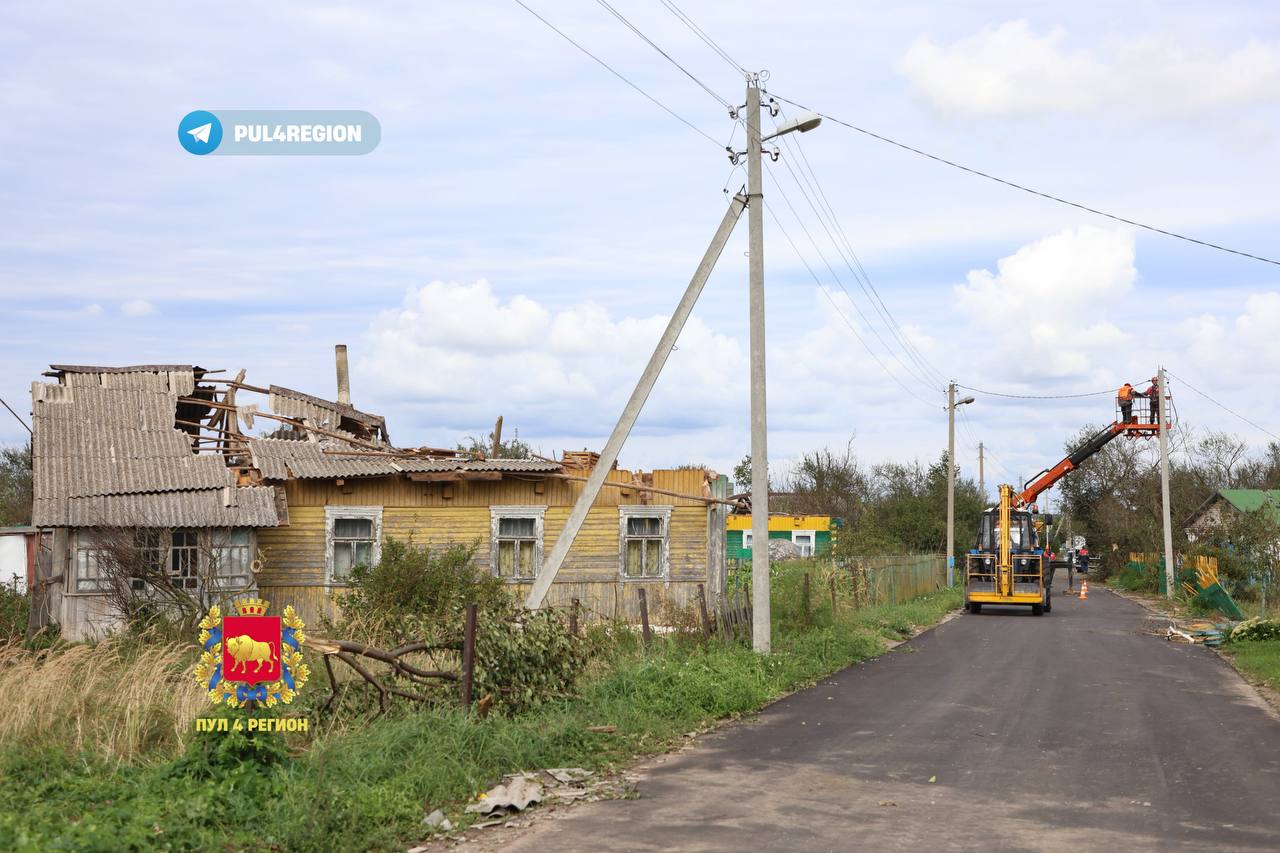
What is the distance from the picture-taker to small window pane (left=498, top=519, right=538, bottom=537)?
24.7m

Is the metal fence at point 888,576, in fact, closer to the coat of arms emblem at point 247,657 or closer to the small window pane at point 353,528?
the small window pane at point 353,528

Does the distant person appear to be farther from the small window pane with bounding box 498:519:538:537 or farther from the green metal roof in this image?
the small window pane with bounding box 498:519:538:537

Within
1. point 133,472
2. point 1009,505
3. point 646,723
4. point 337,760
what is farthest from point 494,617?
point 1009,505

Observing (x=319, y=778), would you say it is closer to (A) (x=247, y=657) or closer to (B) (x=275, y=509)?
(A) (x=247, y=657)

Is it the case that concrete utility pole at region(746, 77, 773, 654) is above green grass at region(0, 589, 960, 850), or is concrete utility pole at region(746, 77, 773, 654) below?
above

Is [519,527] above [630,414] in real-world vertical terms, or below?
below

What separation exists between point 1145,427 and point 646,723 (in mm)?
34554

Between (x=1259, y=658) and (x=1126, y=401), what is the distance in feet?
76.0

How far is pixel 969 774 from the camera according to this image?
1016 centimetres

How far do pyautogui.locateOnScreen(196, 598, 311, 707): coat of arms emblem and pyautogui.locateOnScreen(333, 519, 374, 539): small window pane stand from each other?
1524cm

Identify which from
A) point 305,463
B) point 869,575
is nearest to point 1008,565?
point 869,575

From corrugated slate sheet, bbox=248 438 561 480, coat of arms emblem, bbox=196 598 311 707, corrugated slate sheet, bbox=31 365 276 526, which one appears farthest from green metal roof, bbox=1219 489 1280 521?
coat of arms emblem, bbox=196 598 311 707

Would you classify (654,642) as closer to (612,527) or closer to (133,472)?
(612,527)

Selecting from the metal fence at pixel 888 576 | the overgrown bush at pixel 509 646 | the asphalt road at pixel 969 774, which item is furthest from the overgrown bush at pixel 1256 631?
the overgrown bush at pixel 509 646
